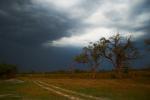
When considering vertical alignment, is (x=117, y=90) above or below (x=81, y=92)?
above

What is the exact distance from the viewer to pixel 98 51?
86750 mm

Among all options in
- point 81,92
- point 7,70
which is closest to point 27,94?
point 81,92

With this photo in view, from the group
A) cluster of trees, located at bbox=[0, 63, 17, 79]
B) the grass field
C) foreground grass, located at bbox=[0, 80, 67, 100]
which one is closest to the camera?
the grass field

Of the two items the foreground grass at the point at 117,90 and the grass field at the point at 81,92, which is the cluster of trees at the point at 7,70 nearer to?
the grass field at the point at 81,92

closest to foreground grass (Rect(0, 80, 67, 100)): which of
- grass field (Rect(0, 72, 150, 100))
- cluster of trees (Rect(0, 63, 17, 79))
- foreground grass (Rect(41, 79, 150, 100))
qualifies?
grass field (Rect(0, 72, 150, 100))

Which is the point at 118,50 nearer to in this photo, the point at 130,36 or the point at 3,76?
the point at 130,36

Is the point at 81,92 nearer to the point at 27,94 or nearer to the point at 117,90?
the point at 117,90

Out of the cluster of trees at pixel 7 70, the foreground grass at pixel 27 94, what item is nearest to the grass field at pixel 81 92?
the foreground grass at pixel 27 94

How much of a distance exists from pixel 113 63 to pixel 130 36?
34.6 ft

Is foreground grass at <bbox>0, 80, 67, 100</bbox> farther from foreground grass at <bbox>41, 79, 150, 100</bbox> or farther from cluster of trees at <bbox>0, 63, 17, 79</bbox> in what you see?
cluster of trees at <bbox>0, 63, 17, 79</bbox>

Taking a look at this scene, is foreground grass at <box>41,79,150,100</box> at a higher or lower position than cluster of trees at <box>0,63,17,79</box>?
lower

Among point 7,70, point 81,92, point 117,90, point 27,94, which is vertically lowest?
point 27,94

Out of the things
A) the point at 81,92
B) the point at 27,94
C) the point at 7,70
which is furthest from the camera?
the point at 7,70

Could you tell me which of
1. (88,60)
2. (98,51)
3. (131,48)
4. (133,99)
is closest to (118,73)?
(131,48)
